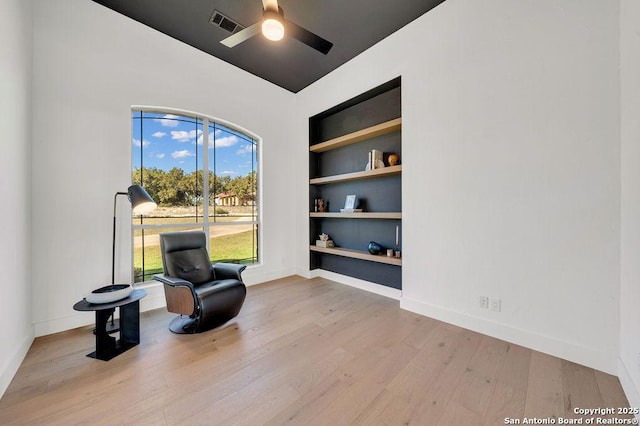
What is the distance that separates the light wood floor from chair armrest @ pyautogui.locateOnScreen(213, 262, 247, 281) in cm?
55

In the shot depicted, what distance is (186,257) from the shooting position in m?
2.92

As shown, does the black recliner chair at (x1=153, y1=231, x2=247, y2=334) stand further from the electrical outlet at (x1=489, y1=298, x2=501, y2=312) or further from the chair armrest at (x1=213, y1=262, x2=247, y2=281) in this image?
the electrical outlet at (x1=489, y1=298, x2=501, y2=312)

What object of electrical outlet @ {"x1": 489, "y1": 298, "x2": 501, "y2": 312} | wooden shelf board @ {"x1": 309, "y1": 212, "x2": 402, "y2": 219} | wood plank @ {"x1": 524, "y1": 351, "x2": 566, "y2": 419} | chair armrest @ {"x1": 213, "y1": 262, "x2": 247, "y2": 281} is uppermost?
wooden shelf board @ {"x1": 309, "y1": 212, "x2": 402, "y2": 219}

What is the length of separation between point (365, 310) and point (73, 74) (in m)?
4.08

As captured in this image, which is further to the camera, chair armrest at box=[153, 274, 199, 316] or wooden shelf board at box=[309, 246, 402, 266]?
wooden shelf board at box=[309, 246, 402, 266]

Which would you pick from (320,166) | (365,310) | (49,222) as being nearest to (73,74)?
(49,222)

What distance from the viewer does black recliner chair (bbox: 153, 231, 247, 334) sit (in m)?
2.41

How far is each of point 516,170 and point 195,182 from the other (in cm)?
384

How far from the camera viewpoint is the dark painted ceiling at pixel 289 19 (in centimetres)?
273

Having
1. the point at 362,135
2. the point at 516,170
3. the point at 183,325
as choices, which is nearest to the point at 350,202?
the point at 362,135

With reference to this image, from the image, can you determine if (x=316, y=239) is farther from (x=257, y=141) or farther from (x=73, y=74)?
(x=73, y=74)

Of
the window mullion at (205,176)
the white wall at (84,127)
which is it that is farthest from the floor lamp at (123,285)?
the window mullion at (205,176)

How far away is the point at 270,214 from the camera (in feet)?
14.3

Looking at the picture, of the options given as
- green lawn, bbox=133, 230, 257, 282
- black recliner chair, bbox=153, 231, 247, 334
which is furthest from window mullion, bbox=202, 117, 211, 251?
black recliner chair, bbox=153, 231, 247, 334
